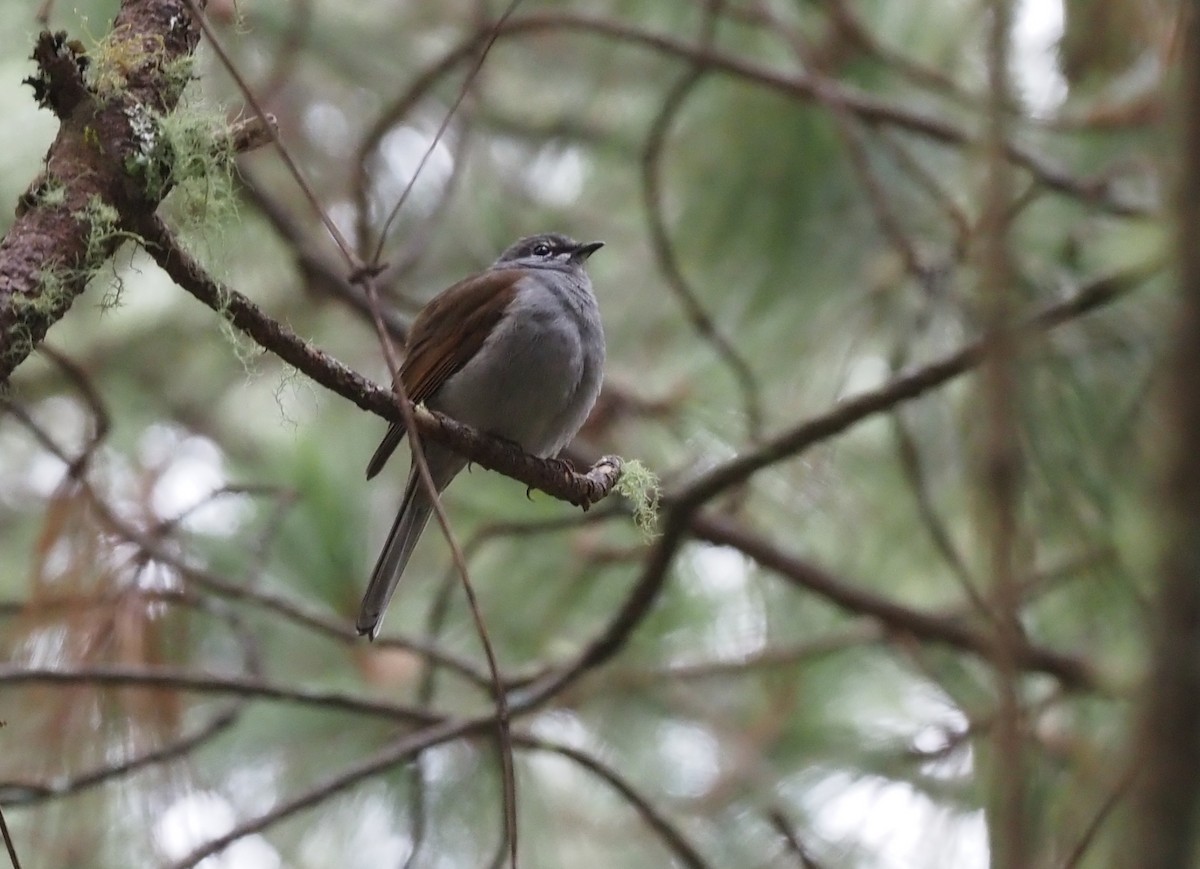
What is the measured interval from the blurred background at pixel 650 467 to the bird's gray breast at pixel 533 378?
409 millimetres

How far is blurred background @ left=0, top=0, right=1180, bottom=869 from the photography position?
11.7 ft

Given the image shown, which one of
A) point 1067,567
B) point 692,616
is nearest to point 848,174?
point 692,616

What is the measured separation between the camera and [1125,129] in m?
4.83

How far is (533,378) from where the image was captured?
3.75 m

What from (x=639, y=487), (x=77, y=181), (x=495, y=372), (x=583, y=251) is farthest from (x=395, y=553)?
(x=77, y=181)

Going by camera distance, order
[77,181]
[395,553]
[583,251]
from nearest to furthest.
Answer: [77,181] → [395,553] → [583,251]

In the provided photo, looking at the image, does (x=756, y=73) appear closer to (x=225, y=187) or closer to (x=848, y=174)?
(x=848, y=174)

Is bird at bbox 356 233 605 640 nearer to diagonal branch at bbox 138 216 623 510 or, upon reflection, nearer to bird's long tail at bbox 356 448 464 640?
bird's long tail at bbox 356 448 464 640

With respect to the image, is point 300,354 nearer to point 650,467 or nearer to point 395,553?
point 395,553

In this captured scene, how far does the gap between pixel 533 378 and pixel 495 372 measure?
109mm

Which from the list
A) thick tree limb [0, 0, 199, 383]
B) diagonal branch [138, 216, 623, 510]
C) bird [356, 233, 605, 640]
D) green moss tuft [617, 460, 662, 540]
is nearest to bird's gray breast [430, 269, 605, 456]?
bird [356, 233, 605, 640]

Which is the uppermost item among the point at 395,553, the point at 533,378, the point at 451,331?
the point at 451,331

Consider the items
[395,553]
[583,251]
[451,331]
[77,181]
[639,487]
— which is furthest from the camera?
[583,251]

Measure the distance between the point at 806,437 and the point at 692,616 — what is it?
5.63 feet
